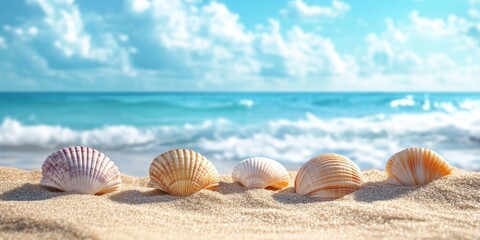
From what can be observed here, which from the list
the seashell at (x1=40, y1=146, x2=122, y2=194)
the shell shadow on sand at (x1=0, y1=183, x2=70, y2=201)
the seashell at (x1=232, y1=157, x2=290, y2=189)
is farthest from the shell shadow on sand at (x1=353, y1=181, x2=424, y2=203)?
the shell shadow on sand at (x1=0, y1=183, x2=70, y2=201)

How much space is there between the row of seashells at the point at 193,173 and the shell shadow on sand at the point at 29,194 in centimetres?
7

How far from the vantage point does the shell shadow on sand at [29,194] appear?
4.04m

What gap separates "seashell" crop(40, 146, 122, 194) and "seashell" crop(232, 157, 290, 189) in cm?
116

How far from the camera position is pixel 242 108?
1069 inches

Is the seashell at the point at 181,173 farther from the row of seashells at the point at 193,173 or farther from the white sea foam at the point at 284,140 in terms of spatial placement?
the white sea foam at the point at 284,140

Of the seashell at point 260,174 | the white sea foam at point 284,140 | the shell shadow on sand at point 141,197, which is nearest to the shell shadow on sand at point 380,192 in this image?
the seashell at point 260,174

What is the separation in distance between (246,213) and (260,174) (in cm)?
89

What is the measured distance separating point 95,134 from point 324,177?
12.4 meters

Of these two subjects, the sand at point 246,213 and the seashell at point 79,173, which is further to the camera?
the seashell at point 79,173

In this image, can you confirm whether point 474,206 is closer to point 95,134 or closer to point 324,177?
point 324,177

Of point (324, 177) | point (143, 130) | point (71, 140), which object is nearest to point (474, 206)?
Result: point (324, 177)

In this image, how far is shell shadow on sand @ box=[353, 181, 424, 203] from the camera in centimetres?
412

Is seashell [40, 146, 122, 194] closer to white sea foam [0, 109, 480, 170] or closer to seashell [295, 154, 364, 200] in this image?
seashell [295, 154, 364, 200]

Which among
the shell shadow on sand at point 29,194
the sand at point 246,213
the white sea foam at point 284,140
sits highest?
the white sea foam at point 284,140
